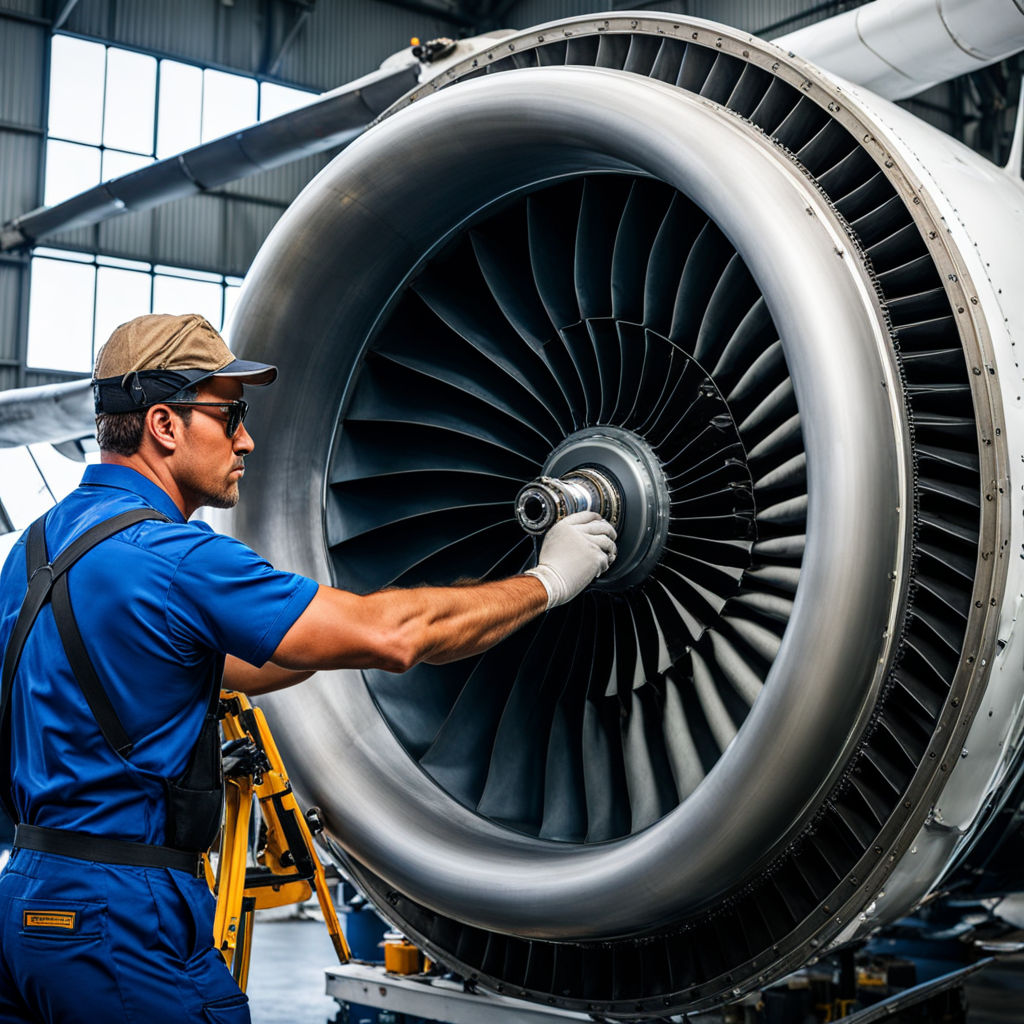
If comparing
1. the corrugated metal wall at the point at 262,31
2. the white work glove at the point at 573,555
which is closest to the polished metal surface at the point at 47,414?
the white work glove at the point at 573,555

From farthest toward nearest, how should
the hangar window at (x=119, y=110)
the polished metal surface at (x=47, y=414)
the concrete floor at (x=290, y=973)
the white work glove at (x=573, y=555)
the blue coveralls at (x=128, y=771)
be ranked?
the hangar window at (x=119, y=110), the concrete floor at (x=290, y=973), the polished metal surface at (x=47, y=414), the white work glove at (x=573, y=555), the blue coveralls at (x=128, y=771)

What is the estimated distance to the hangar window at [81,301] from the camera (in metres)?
16.8

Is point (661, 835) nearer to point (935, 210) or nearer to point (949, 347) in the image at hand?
point (949, 347)

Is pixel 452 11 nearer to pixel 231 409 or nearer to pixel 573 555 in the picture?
pixel 573 555

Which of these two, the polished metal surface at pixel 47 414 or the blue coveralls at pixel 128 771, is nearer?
the blue coveralls at pixel 128 771

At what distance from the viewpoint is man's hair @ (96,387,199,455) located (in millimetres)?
2117

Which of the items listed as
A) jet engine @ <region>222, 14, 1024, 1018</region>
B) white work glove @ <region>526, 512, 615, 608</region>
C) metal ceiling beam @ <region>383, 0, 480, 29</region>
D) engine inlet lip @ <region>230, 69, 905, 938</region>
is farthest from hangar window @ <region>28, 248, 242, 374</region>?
white work glove @ <region>526, 512, 615, 608</region>

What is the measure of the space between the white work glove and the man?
371 mm

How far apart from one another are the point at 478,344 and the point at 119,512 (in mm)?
1500

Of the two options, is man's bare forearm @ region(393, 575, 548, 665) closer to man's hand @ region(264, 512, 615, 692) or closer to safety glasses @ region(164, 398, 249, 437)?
man's hand @ region(264, 512, 615, 692)

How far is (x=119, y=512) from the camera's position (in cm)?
203

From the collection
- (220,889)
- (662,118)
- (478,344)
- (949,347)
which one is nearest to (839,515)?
(949,347)

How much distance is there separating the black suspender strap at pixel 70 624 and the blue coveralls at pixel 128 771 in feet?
0.05

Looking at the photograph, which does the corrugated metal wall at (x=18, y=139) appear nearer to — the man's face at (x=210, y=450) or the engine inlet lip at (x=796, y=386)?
the engine inlet lip at (x=796, y=386)
